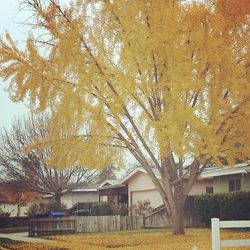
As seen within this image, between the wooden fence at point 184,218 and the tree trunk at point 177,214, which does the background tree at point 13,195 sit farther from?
the tree trunk at point 177,214

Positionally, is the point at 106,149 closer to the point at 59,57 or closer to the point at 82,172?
the point at 59,57

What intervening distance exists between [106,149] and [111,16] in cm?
552

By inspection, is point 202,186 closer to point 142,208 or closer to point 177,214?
point 142,208

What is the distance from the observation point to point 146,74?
20.7 m

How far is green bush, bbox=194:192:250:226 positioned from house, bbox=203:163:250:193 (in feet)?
5.32

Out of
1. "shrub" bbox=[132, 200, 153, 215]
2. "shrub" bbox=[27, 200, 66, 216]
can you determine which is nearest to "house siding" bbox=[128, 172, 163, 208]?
"shrub" bbox=[132, 200, 153, 215]

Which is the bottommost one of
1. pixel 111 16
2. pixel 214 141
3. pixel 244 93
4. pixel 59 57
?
pixel 214 141

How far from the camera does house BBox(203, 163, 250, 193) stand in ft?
101

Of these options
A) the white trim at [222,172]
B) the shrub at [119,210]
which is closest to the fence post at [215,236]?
the white trim at [222,172]

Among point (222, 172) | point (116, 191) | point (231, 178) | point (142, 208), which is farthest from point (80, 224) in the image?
point (116, 191)

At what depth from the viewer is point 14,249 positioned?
20312 mm

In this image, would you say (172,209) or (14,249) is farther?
(172,209)

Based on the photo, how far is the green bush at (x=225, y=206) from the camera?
29.4 metres

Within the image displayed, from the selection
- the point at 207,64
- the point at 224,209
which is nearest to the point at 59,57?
the point at 207,64
